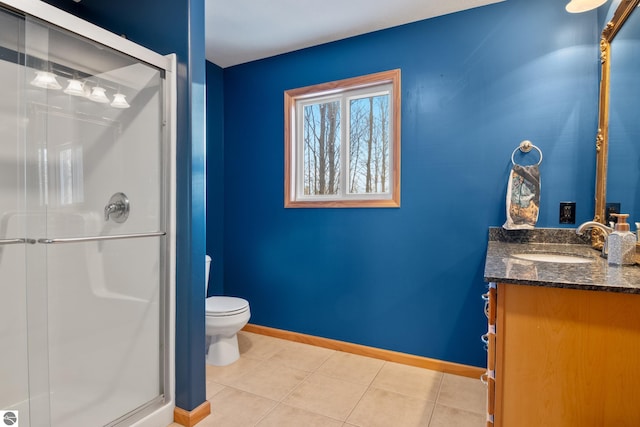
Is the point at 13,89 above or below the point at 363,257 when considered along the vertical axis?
above

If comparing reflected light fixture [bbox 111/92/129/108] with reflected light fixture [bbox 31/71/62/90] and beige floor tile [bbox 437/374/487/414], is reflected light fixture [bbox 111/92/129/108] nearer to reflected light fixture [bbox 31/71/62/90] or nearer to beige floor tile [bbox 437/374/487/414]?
reflected light fixture [bbox 31/71/62/90]

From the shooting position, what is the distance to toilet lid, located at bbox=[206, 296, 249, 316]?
2.10 m

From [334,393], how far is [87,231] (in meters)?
1.60

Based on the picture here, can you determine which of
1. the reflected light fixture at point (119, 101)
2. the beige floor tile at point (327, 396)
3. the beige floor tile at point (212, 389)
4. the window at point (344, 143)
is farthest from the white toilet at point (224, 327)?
the reflected light fixture at point (119, 101)

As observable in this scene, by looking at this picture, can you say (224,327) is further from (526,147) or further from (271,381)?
(526,147)

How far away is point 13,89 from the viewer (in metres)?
1.60

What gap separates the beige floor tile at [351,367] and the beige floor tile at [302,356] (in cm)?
5

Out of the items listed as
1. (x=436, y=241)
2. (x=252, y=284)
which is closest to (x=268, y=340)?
(x=252, y=284)

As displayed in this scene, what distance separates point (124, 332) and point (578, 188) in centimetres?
255

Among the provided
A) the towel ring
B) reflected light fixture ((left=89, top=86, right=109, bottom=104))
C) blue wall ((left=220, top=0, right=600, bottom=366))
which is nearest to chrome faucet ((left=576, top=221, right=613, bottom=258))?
blue wall ((left=220, top=0, right=600, bottom=366))

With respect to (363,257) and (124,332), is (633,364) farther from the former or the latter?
(124,332)

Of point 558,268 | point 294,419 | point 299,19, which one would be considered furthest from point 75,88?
point 558,268

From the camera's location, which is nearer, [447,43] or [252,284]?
[447,43]

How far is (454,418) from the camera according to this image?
5.44 feet
